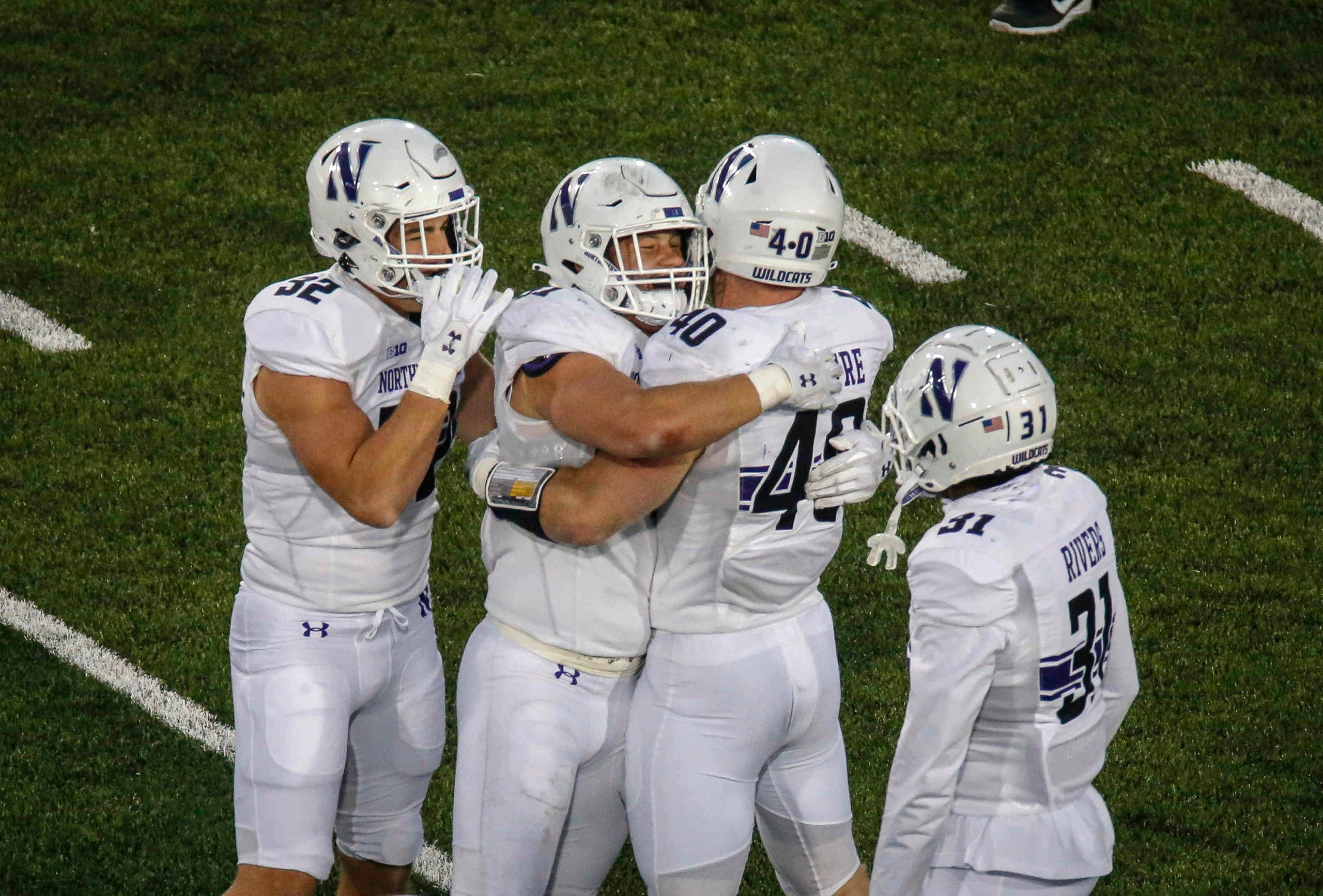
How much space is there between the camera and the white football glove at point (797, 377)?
3.32 metres

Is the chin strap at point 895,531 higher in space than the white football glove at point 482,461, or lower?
higher

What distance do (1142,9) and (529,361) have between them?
7.68 m

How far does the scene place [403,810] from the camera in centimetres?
411

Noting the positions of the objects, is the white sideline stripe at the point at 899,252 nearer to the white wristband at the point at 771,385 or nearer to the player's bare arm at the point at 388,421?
the player's bare arm at the point at 388,421

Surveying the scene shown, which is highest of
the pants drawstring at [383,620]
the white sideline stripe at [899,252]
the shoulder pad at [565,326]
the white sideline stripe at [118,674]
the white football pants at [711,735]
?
the shoulder pad at [565,326]

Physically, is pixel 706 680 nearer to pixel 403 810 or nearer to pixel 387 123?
pixel 403 810

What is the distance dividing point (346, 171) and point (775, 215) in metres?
1.02

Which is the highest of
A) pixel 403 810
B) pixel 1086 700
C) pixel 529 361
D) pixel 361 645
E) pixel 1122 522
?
pixel 529 361

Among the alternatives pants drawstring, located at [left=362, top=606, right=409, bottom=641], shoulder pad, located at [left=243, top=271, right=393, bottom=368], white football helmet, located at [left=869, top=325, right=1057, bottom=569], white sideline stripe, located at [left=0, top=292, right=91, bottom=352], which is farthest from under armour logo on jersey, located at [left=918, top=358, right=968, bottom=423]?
white sideline stripe, located at [left=0, top=292, right=91, bottom=352]

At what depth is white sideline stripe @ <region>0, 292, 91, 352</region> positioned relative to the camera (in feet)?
24.3

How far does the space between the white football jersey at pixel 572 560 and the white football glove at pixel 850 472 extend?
372 mm

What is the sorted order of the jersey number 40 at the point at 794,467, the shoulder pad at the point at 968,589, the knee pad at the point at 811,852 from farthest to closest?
the knee pad at the point at 811,852 → the jersey number 40 at the point at 794,467 → the shoulder pad at the point at 968,589

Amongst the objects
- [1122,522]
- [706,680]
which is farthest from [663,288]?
[1122,522]

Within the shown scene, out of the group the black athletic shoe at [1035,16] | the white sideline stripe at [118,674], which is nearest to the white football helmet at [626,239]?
the white sideline stripe at [118,674]
